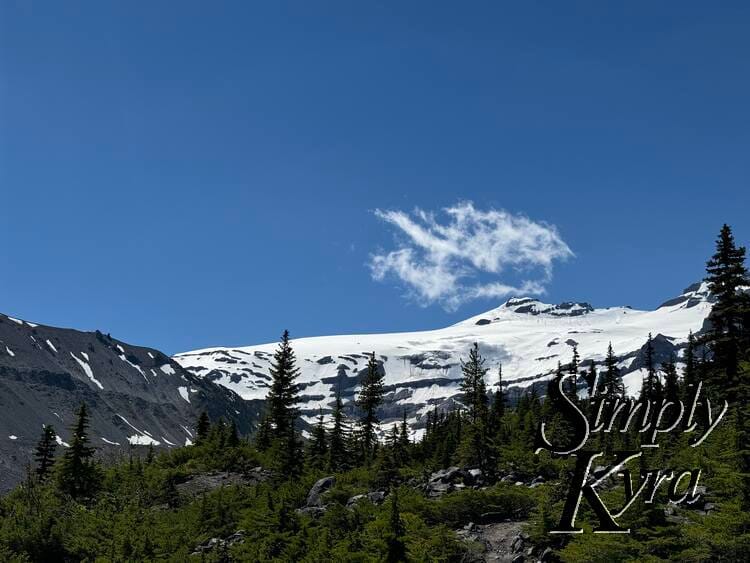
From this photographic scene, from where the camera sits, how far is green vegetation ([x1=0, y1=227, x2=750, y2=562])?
19.8 meters

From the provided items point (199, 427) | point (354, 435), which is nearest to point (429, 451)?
point (354, 435)

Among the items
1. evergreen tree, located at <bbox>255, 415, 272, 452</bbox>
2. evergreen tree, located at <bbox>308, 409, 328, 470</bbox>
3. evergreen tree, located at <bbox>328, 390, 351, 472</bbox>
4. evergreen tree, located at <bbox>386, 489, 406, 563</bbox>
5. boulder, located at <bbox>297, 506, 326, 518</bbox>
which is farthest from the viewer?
evergreen tree, located at <bbox>255, 415, 272, 452</bbox>

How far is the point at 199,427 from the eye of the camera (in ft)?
191

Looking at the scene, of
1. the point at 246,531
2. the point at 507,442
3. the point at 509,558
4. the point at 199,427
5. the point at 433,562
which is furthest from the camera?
the point at 199,427

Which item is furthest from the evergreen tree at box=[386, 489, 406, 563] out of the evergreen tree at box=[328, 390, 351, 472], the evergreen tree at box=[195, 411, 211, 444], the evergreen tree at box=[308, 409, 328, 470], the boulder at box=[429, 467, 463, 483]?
the evergreen tree at box=[195, 411, 211, 444]

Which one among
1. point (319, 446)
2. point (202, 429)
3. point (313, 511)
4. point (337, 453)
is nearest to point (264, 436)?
point (319, 446)

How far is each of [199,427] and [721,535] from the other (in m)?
46.4

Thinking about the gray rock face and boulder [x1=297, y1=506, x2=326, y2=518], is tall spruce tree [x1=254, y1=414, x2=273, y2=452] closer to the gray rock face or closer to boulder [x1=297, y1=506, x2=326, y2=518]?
the gray rock face

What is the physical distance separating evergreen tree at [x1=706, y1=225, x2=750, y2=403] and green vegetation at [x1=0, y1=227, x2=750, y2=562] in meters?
0.07

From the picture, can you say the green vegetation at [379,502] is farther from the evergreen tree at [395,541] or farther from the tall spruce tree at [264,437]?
the tall spruce tree at [264,437]

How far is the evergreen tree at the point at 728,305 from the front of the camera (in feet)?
112

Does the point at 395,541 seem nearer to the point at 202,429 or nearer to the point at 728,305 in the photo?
the point at 728,305

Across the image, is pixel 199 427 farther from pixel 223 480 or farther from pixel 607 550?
pixel 607 550

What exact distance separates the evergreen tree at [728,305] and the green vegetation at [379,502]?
2.7 inches
